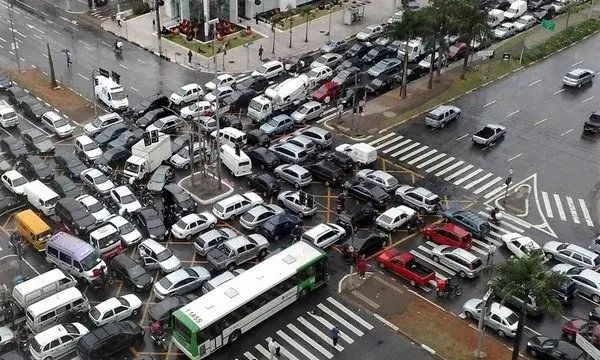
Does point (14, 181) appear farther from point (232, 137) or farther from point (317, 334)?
point (317, 334)

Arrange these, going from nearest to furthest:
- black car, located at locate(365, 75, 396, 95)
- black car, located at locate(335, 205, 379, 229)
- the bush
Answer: black car, located at locate(335, 205, 379, 229), black car, located at locate(365, 75, 396, 95), the bush

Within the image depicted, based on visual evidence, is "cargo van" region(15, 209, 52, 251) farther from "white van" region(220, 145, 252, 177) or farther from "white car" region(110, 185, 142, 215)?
"white van" region(220, 145, 252, 177)

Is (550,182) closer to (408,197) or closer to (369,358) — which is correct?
(408,197)

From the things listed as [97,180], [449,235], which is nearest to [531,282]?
[449,235]

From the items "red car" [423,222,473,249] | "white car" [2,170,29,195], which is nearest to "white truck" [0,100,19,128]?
"white car" [2,170,29,195]

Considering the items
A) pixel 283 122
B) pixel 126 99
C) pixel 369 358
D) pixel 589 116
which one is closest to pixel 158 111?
pixel 126 99
